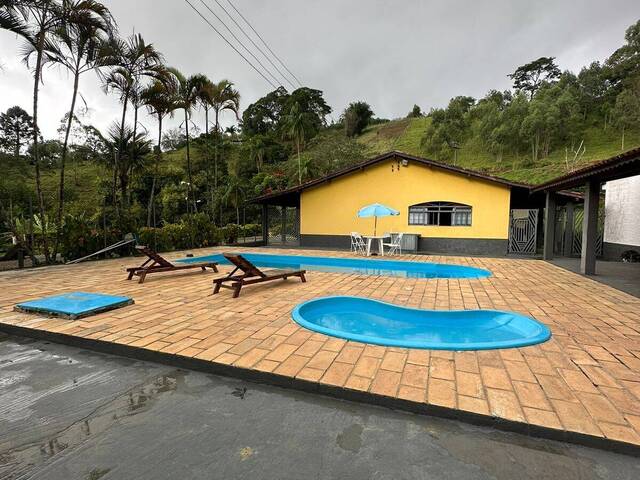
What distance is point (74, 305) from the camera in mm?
4520

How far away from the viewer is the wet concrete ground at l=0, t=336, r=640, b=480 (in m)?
1.79

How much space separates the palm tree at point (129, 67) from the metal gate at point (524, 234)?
14.3 m

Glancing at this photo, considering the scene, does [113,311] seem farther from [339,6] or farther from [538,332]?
[339,6]

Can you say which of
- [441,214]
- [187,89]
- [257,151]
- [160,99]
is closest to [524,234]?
[441,214]

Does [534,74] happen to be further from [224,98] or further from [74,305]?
[74,305]

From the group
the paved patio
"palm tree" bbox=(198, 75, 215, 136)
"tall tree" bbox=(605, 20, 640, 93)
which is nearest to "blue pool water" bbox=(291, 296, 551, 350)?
the paved patio

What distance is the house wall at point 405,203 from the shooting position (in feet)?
42.5

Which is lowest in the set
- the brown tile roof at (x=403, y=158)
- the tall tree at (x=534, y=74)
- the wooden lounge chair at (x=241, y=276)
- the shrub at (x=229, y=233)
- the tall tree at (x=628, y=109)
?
the wooden lounge chair at (x=241, y=276)

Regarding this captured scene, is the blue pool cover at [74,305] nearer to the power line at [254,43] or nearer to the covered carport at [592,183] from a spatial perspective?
the covered carport at [592,183]

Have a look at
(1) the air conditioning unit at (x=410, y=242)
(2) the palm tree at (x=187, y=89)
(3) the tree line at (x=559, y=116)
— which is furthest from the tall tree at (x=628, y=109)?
(2) the palm tree at (x=187, y=89)

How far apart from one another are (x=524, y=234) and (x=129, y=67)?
51.8ft

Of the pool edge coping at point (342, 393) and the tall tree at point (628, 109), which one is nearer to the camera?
the pool edge coping at point (342, 393)

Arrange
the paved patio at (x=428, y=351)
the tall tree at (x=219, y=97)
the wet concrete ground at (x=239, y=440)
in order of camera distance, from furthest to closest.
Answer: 1. the tall tree at (x=219, y=97)
2. the paved patio at (x=428, y=351)
3. the wet concrete ground at (x=239, y=440)

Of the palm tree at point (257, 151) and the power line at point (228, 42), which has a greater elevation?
the palm tree at point (257, 151)
